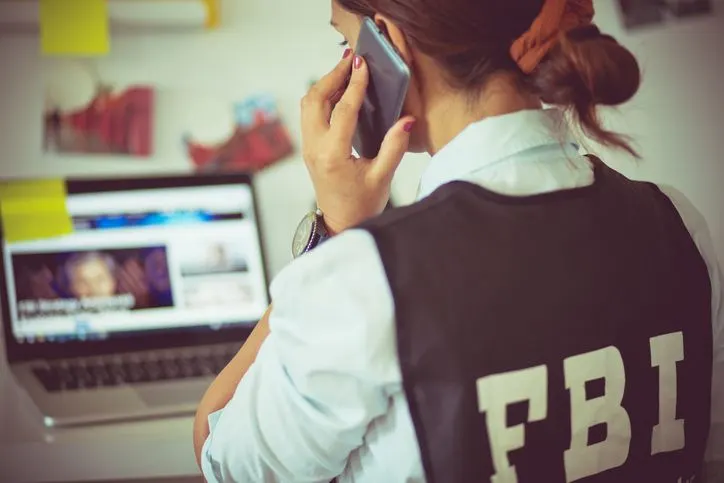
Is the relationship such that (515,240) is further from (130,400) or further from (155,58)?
(155,58)

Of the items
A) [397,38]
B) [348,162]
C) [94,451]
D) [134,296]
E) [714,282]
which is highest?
[397,38]

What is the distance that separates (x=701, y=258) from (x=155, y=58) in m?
0.95

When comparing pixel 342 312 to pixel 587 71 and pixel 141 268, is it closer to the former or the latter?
pixel 587 71

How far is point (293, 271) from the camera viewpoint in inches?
18.6

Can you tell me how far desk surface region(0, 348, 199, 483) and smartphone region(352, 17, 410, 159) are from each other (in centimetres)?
55

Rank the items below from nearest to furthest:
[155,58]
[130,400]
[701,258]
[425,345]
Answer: [425,345]
[701,258]
[130,400]
[155,58]

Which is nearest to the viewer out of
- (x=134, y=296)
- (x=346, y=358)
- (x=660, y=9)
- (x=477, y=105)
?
(x=346, y=358)

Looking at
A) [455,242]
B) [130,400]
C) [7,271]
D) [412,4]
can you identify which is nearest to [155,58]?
[7,271]

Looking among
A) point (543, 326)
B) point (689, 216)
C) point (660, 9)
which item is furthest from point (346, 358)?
point (660, 9)

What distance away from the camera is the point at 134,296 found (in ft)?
3.38

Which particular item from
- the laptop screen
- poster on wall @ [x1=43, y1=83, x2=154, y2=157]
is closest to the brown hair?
the laptop screen

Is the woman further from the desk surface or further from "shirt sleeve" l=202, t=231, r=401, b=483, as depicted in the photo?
Result: the desk surface

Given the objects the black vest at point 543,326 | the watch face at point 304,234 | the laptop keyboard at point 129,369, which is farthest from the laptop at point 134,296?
the black vest at point 543,326

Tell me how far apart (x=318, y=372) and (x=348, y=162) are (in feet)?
0.71
